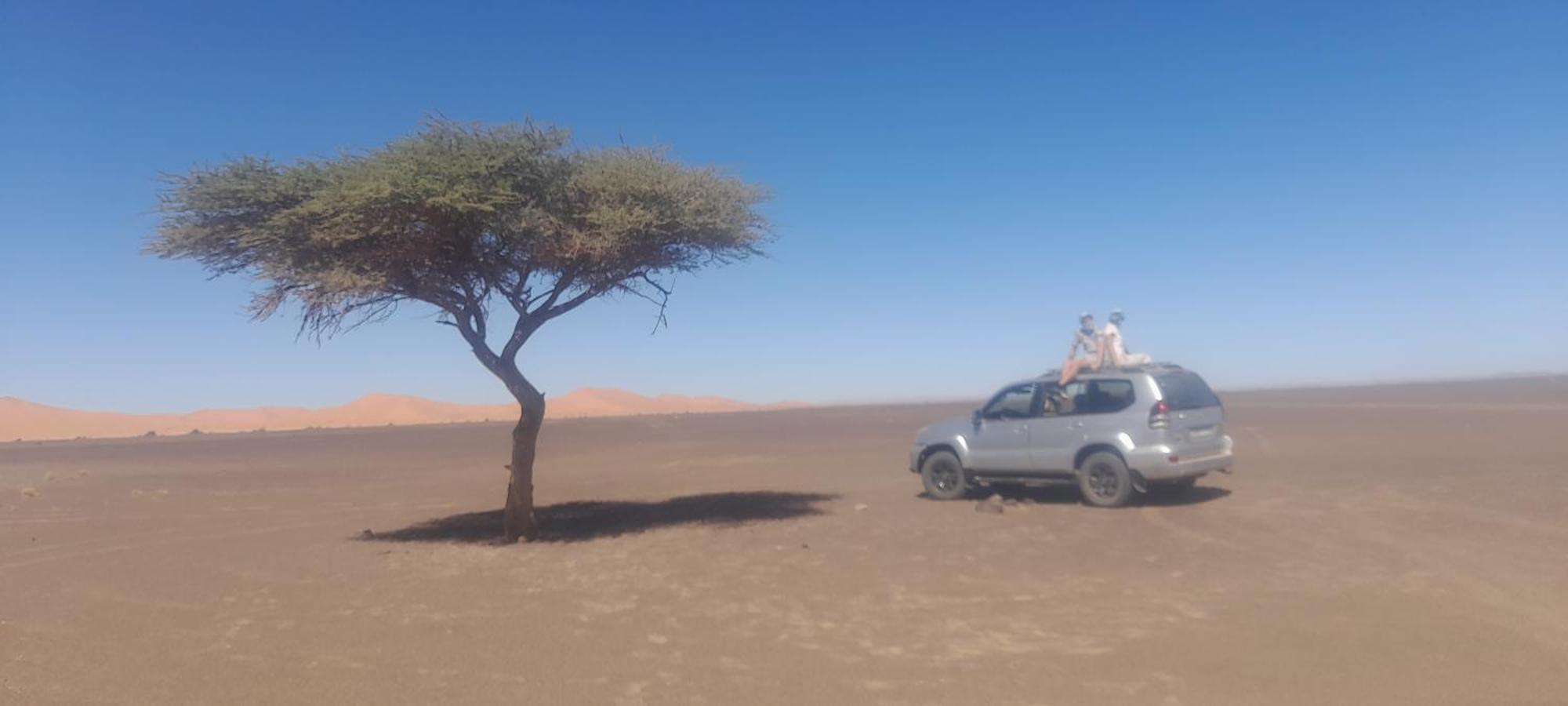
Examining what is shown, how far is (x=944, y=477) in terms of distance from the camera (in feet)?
53.5

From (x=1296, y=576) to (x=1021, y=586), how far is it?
2461 mm

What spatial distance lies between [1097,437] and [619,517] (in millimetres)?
7025

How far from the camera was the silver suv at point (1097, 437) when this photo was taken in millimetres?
13977

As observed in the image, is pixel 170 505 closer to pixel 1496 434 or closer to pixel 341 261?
pixel 341 261

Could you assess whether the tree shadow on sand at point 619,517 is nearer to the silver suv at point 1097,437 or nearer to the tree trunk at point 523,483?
the tree trunk at point 523,483

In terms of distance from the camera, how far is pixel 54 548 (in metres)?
14.3

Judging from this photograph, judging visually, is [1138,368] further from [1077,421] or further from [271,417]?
[271,417]

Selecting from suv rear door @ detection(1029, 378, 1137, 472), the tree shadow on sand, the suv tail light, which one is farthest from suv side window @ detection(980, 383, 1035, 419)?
the tree shadow on sand

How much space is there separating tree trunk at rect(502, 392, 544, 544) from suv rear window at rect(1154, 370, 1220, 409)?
8.16m

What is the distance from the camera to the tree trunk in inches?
538

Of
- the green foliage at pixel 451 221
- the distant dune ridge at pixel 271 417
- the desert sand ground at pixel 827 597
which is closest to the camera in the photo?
the desert sand ground at pixel 827 597

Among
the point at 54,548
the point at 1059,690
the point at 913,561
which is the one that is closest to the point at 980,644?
the point at 1059,690

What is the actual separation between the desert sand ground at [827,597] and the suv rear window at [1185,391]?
1.40 m

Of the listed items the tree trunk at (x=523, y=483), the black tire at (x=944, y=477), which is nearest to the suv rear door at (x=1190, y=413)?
the black tire at (x=944, y=477)
